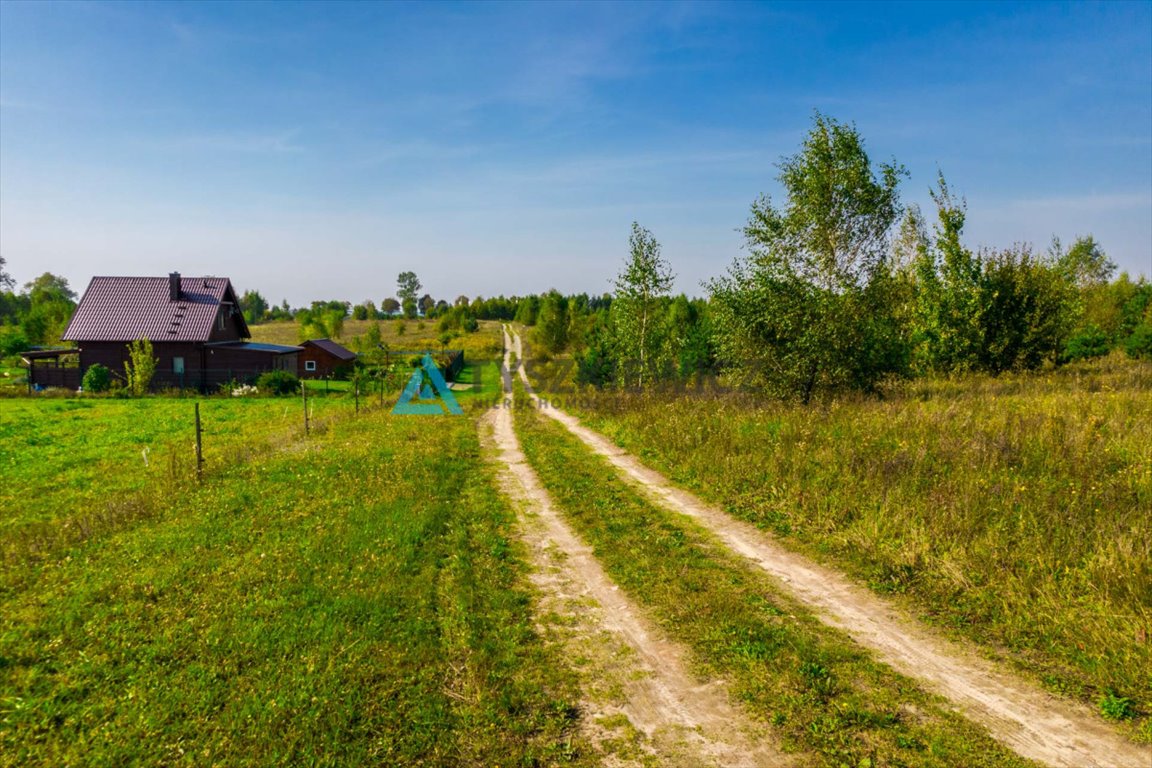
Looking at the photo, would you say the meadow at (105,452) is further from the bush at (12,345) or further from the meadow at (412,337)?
the bush at (12,345)

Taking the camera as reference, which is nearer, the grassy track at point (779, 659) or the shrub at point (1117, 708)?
the grassy track at point (779, 659)

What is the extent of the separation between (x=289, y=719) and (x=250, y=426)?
21.7 m

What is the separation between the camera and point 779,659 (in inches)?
212

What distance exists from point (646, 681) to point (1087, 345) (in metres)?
42.8

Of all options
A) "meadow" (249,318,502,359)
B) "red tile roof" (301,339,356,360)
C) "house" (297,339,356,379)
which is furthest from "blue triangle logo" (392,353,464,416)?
"meadow" (249,318,502,359)

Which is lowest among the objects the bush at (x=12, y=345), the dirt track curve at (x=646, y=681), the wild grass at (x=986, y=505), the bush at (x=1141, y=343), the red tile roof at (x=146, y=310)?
the dirt track curve at (x=646, y=681)

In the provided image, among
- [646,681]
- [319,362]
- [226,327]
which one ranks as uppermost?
[226,327]

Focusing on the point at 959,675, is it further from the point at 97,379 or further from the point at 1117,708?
the point at 97,379

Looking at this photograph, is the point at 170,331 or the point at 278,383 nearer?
the point at 278,383

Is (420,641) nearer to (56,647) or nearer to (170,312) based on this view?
(56,647)

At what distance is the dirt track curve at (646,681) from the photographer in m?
4.28

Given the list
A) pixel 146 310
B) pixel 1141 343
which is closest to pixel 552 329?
pixel 146 310

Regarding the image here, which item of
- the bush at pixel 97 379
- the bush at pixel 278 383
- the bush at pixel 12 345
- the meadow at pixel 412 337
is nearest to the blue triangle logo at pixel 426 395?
the bush at pixel 278 383

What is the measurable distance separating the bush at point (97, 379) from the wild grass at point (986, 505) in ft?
137
